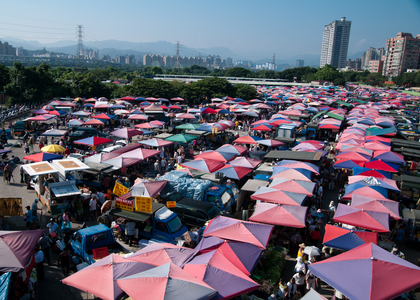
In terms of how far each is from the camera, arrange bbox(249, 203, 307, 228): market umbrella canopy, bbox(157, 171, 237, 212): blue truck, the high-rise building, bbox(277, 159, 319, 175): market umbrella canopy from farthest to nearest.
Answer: the high-rise building, bbox(277, 159, 319, 175): market umbrella canopy, bbox(157, 171, 237, 212): blue truck, bbox(249, 203, 307, 228): market umbrella canopy

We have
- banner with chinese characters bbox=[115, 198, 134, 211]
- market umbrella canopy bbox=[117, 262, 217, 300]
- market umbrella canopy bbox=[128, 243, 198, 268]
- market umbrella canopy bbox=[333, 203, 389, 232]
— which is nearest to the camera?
market umbrella canopy bbox=[117, 262, 217, 300]

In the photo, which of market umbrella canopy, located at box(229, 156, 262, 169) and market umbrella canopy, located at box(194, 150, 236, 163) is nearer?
market umbrella canopy, located at box(229, 156, 262, 169)

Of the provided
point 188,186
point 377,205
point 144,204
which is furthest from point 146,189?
point 377,205

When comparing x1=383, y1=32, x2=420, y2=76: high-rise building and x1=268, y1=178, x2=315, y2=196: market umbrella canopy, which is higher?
x1=383, y1=32, x2=420, y2=76: high-rise building

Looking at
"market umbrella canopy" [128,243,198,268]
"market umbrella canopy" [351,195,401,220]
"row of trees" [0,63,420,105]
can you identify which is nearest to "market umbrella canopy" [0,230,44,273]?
"market umbrella canopy" [128,243,198,268]

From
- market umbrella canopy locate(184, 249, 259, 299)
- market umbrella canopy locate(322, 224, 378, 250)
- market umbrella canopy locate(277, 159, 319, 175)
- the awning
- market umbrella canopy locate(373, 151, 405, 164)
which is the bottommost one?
the awning

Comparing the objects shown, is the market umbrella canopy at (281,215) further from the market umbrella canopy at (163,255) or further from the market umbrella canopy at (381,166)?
the market umbrella canopy at (381,166)

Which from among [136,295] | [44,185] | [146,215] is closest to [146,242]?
[146,215]

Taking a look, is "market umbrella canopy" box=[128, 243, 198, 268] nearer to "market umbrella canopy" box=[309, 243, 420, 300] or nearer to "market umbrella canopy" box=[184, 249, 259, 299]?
"market umbrella canopy" box=[184, 249, 259, 299]
